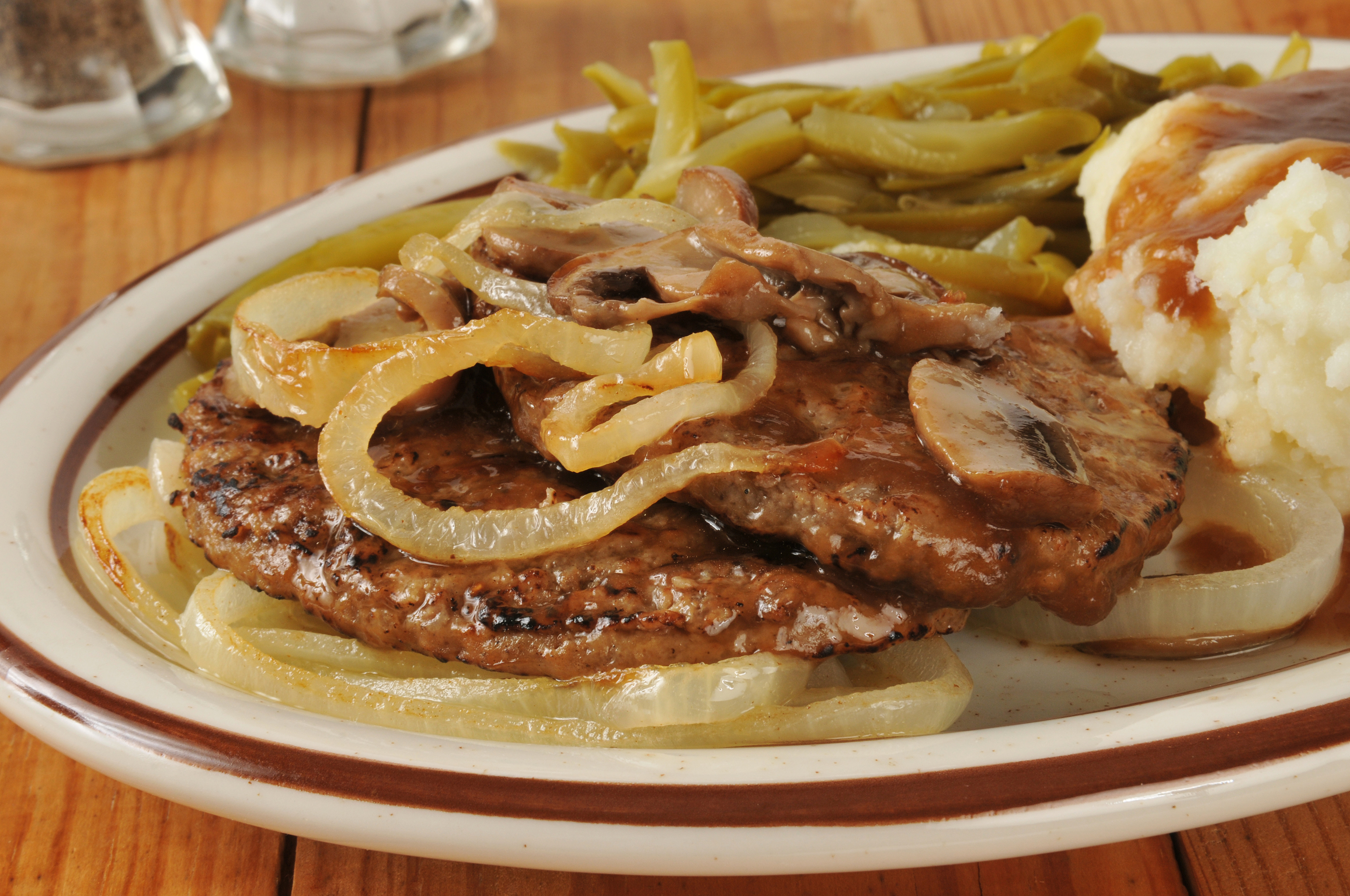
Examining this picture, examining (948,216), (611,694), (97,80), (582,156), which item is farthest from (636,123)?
(97,80)

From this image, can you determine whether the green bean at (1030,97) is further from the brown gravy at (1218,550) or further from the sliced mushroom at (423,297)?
the sliced mushroom at (423,297)

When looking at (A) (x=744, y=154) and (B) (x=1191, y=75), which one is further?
(B) (x=1191, y=75)

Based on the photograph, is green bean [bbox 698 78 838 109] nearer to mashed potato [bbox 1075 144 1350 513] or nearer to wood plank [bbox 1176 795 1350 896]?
mashed potato [bbox 1075 144 1350 513]

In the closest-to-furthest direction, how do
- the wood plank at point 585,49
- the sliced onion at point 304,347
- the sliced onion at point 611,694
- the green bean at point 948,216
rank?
the sliced onion at point 611,694 < the sliced onion at point 304,347 < the green bean at point 948,216 < the wood plank at point 585,49

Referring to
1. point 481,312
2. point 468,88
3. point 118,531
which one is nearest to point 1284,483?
point 481,312

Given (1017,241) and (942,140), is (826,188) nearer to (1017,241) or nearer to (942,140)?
(942,140)

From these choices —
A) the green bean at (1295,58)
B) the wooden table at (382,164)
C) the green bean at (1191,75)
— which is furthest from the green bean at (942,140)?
the wooden table at (382,164)
